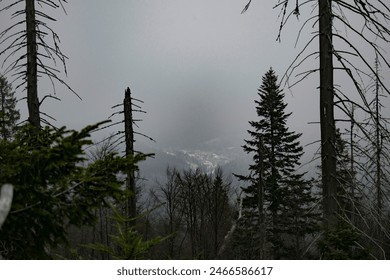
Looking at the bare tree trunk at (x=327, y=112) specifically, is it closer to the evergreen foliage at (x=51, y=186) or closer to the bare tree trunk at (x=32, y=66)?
the evergreen foliage at (x=51, y=186)

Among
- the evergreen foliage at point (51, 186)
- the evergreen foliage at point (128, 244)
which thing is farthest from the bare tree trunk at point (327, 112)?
the evergreen foliage at point (51, 186)

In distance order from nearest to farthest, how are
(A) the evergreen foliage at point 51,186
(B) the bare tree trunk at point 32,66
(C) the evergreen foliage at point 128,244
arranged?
(A) the evergreen foliage at point 51,186, (C) the evergreen foliage at point 128,244, (B) the bare tree trunk at point 32,66

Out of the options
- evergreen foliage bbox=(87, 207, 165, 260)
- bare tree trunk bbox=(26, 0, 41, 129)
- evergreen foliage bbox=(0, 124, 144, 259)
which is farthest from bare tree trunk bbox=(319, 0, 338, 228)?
bare tree trunk bbox=(26, 0, 41, 129)

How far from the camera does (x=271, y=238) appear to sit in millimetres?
22609

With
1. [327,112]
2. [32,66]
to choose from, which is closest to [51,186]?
[327,112]

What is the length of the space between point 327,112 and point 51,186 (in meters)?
3.58

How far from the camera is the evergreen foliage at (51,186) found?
242 centimetres

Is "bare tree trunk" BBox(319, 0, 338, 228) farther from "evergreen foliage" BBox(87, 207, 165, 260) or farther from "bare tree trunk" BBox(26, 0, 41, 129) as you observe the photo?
"bare tree trunk" BBox(26, 0, 41, 129)

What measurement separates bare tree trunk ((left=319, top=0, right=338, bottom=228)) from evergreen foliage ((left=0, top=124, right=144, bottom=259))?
290 centimetres

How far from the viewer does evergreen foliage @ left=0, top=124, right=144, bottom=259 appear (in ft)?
7.95

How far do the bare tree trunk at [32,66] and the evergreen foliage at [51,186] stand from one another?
4897 mm

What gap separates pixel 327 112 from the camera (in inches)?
184
